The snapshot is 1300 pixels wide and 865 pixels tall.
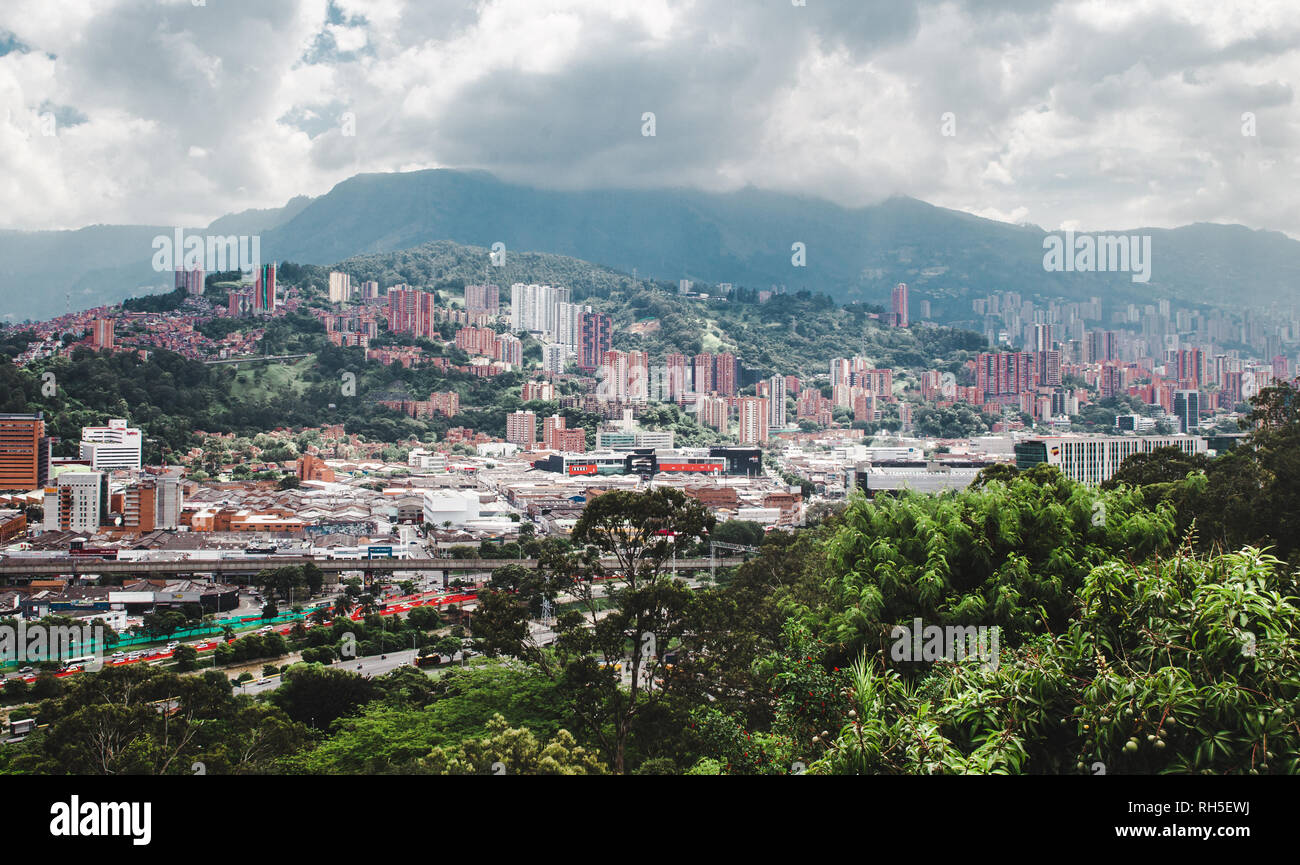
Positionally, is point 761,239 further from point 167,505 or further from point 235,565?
point 235,565

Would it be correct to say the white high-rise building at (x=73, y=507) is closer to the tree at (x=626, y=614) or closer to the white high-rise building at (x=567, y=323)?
the tree at (x=626, y=614)

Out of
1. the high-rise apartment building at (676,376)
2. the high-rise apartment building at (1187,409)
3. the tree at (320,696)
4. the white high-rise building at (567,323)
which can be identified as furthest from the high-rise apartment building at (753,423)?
the tree at (320,696)

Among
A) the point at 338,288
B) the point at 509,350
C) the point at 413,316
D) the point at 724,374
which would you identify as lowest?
the point at 724,374

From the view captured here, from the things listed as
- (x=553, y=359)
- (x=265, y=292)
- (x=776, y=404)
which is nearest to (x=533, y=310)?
(x=553, y=359)
